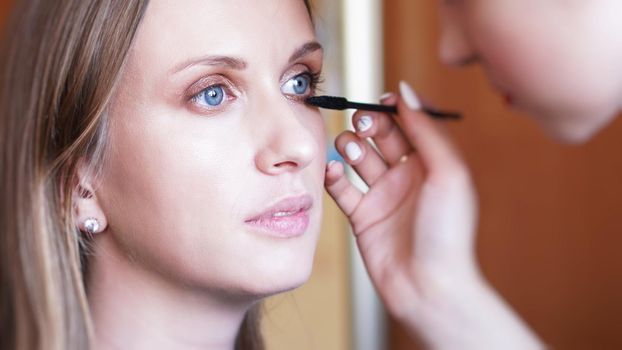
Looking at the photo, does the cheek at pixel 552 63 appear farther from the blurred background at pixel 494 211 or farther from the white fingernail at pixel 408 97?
the blurred background at pixel 494 211

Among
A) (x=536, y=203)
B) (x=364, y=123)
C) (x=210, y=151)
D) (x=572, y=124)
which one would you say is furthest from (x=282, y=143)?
(x=536, y=203)

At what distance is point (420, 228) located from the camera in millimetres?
1070

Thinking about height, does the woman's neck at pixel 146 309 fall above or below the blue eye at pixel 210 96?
below

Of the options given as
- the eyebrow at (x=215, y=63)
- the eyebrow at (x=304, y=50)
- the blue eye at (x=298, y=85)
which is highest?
the eyebrow at (x=215, y=63)

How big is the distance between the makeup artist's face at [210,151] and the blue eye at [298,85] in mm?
45

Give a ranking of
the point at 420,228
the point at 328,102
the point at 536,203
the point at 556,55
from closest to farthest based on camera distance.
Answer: the point at 556,55 → the point at 328,102 → the point at 420,228 → the point at 536,203

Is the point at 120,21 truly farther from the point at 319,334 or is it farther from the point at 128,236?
the point at 319,334

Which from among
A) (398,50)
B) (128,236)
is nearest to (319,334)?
(398,50)

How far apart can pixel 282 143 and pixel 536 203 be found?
117cm

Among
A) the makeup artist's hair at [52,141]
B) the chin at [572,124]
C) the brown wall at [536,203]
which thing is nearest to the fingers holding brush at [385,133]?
the chin at [572,124]

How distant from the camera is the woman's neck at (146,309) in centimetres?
93

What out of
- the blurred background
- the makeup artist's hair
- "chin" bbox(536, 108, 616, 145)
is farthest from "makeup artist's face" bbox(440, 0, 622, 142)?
the blurred background

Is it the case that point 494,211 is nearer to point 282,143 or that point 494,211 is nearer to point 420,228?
point 420,228

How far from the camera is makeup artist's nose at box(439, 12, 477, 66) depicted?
97 cm
